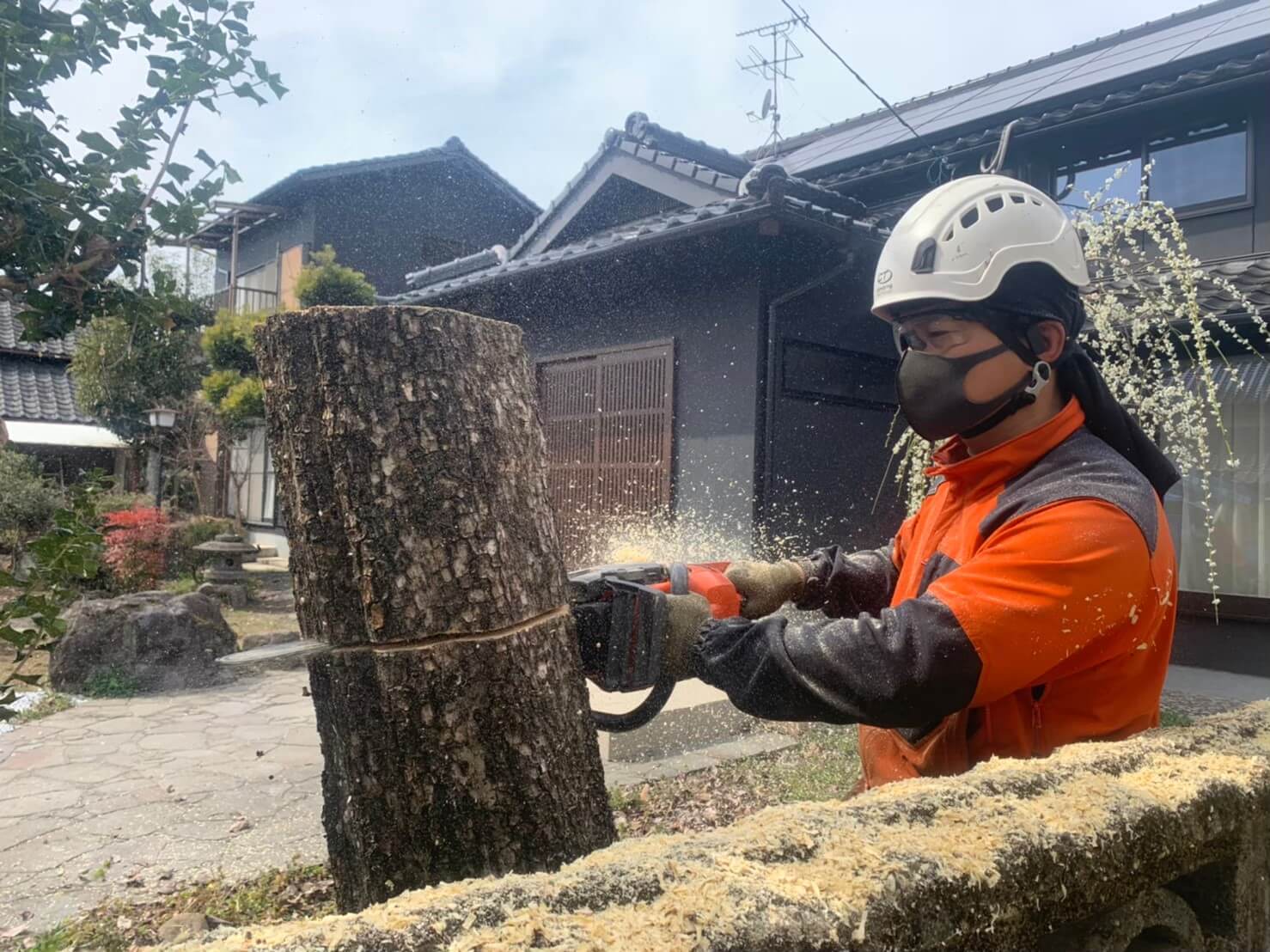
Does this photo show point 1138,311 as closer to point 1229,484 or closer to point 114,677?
point 1229,484

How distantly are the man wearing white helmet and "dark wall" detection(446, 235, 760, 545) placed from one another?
14.6 ft

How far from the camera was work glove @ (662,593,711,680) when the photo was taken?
6.12 feet

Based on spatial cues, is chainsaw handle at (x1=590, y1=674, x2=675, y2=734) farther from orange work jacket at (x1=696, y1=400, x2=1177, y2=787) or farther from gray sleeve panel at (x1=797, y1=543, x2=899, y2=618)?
gray sleeve panel at (x1=797, y1=543, x2=899, y2=618)

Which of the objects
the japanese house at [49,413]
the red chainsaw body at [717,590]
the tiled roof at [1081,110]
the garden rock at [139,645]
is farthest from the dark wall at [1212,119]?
the japanese house at [49,413]

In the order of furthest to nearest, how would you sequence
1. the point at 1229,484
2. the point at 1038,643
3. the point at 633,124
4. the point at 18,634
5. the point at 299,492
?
the point at 633,124 < the point at 1229,484 < the point at 18,634 < the point at 299,492 < the point at 1038,643

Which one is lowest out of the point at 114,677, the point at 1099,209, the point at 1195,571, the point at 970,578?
the point at 114,677

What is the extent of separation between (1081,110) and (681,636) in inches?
→ 294

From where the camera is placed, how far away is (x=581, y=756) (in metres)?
1.71

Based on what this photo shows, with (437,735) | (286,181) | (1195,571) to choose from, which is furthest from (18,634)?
(286,181)

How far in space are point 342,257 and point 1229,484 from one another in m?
16.5

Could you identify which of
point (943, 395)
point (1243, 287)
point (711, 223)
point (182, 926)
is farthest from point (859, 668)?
point (1243, 287)

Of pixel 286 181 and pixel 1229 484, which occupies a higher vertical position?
pixel 286 181

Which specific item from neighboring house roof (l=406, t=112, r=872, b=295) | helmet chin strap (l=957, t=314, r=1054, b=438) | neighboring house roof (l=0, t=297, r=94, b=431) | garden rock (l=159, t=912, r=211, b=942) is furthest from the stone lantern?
helmet chin strap (l=957, t=314, r=1054, b=438)

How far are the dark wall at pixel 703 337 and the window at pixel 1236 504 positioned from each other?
3.39 meters
